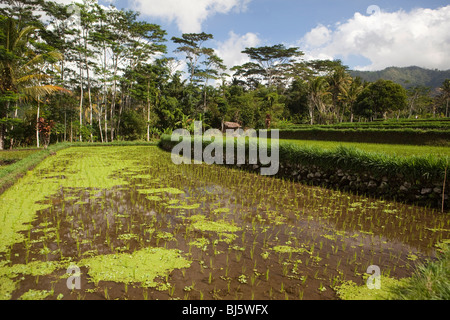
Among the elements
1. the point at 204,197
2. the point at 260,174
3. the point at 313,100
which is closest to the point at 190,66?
the point at 313,100

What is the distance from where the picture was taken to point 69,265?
265cm

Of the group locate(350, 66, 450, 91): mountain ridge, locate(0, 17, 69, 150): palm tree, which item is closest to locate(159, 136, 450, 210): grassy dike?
locate(0, 17, 69, 150): palm tree

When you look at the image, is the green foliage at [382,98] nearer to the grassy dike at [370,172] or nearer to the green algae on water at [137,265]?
the grassy dike at [370,172]

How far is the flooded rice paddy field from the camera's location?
7.80 ft

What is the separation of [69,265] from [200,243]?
146 centimetres

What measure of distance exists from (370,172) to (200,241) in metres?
4.54

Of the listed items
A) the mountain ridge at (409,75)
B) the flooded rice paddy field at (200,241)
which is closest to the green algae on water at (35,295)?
the flooded rice paddy field at (200,241)

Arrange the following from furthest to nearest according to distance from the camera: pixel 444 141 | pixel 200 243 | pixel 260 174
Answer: pixel 444 141, pixel 260 174, pixel 200 243

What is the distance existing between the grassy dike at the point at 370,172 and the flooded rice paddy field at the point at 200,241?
1.36 feet

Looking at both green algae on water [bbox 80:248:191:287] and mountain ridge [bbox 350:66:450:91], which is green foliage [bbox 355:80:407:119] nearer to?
green algae on water [bbox 80:248:191:287]

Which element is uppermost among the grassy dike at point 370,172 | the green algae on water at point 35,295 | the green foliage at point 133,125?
the green foliage at point 133,125

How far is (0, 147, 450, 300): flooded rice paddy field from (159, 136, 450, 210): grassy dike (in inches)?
16.4

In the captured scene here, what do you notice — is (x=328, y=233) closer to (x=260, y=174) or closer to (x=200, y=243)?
(x=200, y=243)

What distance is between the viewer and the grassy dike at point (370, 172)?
488cm
